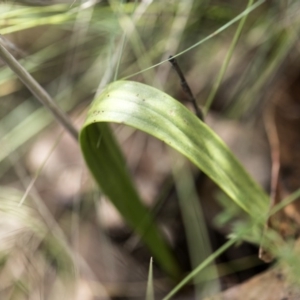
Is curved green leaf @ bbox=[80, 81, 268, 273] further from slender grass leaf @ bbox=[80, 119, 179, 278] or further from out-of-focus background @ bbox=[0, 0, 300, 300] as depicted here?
out-of-focus background @ bbox=[0, 0, 300, 300]

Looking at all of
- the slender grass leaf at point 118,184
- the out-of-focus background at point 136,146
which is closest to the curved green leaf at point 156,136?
the slender grass leaf at point 118,184

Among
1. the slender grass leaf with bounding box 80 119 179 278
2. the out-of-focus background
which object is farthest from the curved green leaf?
the out-of-focus background

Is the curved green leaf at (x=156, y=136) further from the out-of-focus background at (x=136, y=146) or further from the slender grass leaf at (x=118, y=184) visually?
the out-of-focus background at (x=136, y=146)

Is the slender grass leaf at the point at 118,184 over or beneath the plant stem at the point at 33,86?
beneath

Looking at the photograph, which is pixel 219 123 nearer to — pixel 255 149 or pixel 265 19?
pixel 255 149

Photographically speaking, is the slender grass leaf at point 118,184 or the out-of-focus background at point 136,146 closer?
the slender grass leaf at point 118,184

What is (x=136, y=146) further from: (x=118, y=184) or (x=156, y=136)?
(x=156, y=136)

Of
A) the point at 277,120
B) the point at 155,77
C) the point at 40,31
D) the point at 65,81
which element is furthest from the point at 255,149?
the point at 40,31
